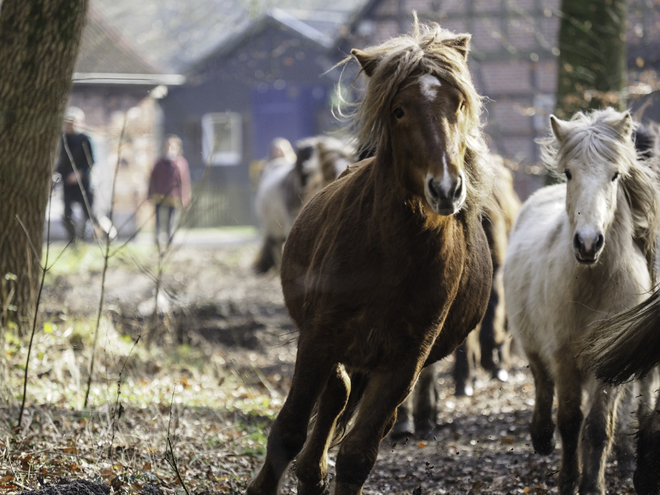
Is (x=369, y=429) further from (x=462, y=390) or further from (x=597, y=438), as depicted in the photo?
(x=462, y=390)

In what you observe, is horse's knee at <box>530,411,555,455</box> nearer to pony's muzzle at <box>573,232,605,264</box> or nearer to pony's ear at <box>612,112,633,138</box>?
pony's muzzle at <box>573,232,605,264</box>

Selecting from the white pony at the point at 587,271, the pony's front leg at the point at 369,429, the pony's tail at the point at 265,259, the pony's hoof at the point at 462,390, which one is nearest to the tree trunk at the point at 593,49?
the pony's hoof at the point at 462,390

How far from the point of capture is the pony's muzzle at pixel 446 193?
3.21 metres

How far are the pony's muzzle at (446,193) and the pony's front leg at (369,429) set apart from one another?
36.7 inches

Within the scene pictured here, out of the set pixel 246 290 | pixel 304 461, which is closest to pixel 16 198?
pixel 304 461

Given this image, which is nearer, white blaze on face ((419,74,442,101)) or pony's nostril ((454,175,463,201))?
pony's nostril ((454,175,463,201))

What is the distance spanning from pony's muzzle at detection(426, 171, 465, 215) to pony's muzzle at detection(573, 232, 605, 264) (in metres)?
1.56

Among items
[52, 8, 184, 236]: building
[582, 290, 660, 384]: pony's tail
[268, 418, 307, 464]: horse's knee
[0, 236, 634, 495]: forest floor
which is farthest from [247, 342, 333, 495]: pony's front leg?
[52, 8, 184, 236]: building

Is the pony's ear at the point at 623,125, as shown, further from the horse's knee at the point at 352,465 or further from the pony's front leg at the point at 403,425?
the horse's knee at the point at 352,465

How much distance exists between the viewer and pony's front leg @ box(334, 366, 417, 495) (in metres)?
3.72

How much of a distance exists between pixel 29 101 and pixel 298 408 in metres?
3.83

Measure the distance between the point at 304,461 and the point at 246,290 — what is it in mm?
10606

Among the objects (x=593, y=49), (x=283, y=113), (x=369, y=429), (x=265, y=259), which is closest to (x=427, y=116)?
(x=369, y=429)

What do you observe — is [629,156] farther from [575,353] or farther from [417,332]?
[417,332]
